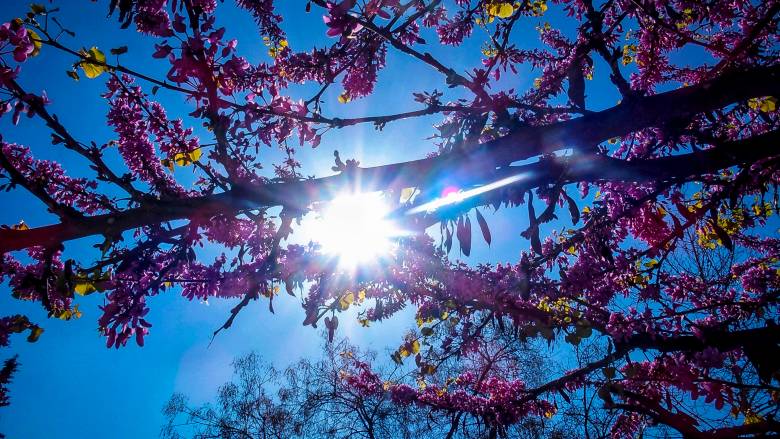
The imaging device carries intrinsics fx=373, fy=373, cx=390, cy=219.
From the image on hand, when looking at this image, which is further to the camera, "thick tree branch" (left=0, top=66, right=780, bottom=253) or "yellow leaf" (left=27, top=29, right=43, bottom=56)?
"yellow leaf" (left=27, top=29, right=43, bottom=56)

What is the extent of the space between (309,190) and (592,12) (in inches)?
106

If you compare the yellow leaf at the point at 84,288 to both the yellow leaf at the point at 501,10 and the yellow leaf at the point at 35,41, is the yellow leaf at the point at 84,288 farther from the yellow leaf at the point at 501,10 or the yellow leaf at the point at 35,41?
the yellow leaf at the point at 501,10

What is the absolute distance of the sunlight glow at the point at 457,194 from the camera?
84.7 inches

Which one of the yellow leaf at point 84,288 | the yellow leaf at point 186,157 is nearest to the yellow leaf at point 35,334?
the yellow leaf at point 84,288

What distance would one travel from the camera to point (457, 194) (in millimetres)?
2170

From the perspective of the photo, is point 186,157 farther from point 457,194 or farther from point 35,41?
point 457,194

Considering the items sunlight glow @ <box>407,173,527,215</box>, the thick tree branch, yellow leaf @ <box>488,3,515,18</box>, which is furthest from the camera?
yellow leaf @ <box>488,3,515,18</box>

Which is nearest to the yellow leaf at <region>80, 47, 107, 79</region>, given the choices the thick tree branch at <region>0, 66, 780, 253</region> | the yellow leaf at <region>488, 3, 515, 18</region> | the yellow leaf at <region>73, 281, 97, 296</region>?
the thick tree branch at <region>0, 66, 780, 253</region>

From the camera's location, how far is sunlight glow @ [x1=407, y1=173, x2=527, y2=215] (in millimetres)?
2152

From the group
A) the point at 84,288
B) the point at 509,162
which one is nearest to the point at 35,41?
the point at 84,288

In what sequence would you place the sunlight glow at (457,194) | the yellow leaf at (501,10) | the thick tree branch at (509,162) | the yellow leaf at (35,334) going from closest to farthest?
the thick tree branch at (509,162) < the sunlight glow at (457,194) < the yellow leaf at (35,334) < the yellow leaf at (501,10)

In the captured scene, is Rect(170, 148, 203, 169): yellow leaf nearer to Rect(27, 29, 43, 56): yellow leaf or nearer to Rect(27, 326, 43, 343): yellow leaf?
Rect(27, 29, 43, 56): yellow leaf

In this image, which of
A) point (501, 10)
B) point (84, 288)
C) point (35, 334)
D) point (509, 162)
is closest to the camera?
point (509, 162)

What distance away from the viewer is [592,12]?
9.66 feet
